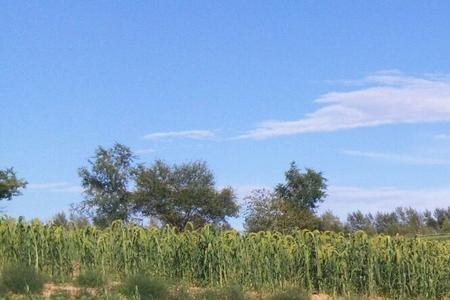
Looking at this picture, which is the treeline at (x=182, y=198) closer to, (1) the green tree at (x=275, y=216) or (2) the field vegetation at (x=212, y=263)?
(1) the green tree at (x=275, y=216)

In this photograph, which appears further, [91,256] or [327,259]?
[327,259]

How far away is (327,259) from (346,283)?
0.68 m

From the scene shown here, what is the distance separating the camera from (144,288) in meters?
12.3

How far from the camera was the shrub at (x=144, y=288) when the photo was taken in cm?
1217

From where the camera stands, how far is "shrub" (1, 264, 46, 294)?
1187 cm

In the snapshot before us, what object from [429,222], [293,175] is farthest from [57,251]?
[429,222]

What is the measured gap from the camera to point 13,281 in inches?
470

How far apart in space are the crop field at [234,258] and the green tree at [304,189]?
39.1 metres

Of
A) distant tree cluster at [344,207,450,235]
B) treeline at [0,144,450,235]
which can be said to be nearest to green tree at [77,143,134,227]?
treeline at [0,144,450,235]

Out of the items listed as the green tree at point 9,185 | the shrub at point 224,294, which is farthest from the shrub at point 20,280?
the green tree at point 9,185

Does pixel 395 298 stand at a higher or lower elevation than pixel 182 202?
lower

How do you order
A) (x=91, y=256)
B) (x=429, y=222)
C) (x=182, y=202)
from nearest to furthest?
(x=91, y=256) → (x=182, y=202) → (x=429, y=222)

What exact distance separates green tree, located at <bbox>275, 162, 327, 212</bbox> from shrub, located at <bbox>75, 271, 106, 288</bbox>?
43.2m

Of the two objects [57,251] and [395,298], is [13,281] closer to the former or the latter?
[57,251]
